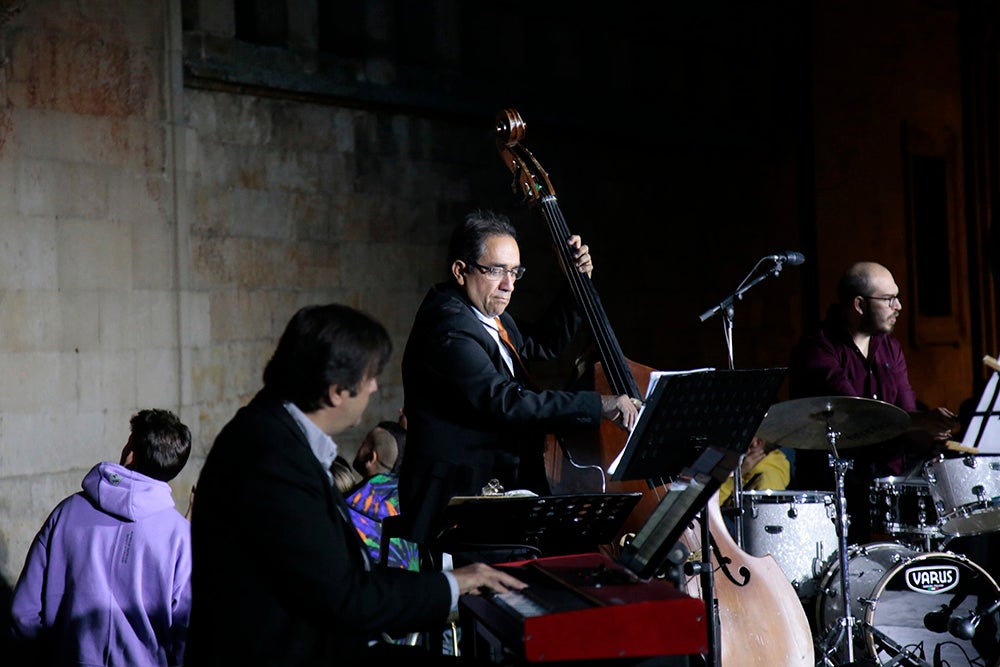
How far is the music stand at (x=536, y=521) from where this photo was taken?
10.8ft

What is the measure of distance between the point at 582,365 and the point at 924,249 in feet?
28.6

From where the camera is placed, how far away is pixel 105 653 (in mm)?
4125

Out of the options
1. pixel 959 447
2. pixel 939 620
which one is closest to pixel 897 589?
pixel 939 620

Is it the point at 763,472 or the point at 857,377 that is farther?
the point at 763,472

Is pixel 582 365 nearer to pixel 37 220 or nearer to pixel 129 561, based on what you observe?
pixel 129 561

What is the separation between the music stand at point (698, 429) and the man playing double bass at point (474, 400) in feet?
1.07

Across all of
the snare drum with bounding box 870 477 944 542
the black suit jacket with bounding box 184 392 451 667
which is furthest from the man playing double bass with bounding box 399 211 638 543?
the snare drum with bounding box 870 477 944 542

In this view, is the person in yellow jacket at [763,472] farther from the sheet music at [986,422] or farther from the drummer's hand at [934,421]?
→ the sheet music at [986,422]

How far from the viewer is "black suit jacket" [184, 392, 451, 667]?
257 centimetres

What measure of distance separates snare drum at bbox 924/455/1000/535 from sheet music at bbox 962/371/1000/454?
4.0 inches

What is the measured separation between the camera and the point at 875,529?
5504 mm

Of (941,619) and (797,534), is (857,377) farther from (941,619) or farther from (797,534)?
(941,619)

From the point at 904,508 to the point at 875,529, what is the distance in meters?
0.18

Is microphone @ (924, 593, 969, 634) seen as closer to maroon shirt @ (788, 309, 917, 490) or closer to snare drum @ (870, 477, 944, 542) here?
snare drum @ (870, 477, 944, 542)
